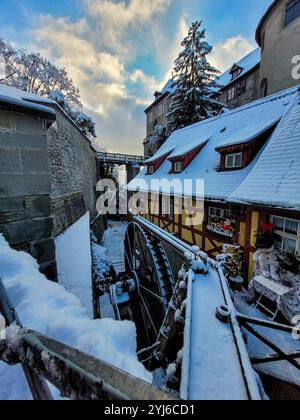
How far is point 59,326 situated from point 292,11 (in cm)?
1517

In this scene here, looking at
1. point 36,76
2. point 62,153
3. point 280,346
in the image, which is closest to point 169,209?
point 62,153

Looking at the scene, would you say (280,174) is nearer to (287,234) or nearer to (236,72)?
(287,234)

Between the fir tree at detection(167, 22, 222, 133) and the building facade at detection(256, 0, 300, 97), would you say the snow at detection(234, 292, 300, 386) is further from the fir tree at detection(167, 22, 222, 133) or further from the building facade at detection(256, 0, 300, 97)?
the fir tree at detection(167, 22, 222, 133)

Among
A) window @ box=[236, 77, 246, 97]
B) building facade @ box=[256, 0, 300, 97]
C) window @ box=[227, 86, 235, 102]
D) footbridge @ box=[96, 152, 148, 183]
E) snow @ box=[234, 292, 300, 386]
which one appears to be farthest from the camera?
footbridge @ box=[96, 152, 148, 183]

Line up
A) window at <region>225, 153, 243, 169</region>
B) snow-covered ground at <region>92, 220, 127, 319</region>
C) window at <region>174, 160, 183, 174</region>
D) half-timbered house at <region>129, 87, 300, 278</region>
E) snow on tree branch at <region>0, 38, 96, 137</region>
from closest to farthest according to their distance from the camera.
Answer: half-timbered house at <region>129, 87, 300, 278</region> < window at <region>225, 153, 243, 169</region> < snow-covered ground at <region>92, 220, 127, 319</region> < window at <region>174, 160, 183, 174</region> < snow on tree branch at <region>0, 38, 96, 137</region>

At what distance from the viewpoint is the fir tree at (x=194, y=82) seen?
13.3 meters

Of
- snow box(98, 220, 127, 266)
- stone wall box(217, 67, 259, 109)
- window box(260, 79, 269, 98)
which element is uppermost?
stone wall box(217, 67, 259, 109)

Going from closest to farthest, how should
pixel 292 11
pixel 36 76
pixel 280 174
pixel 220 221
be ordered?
pixel 280 174 < pixel 220 221 < pixel 292 11 < pixel 36 76

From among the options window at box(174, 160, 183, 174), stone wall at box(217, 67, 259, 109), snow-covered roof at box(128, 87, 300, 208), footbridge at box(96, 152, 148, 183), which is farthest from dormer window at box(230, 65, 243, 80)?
window at box(174, 160, 183, 174)

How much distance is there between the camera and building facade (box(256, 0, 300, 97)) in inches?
352

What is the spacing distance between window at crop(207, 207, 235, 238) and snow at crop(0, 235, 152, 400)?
16.2 feet

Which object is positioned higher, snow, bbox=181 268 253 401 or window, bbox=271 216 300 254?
window, bbox=271 216 300 254

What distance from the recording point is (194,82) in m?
13.7

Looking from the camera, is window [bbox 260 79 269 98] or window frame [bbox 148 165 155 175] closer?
window [bbox 260 79 269 98]
